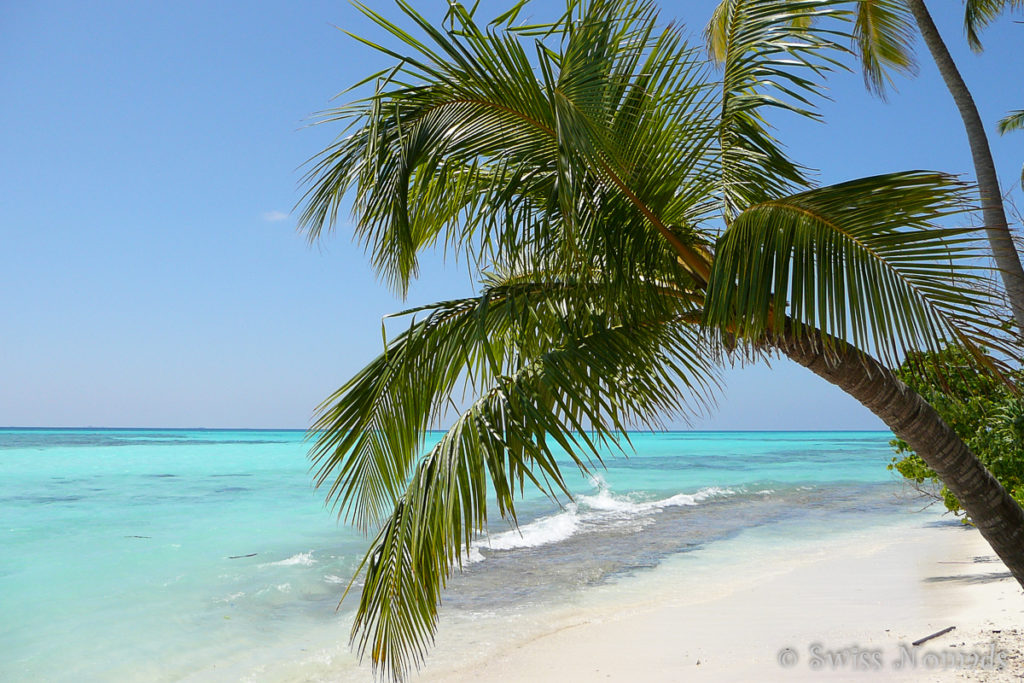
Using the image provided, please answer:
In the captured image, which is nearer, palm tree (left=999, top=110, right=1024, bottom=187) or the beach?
the beach

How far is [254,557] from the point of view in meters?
12.7

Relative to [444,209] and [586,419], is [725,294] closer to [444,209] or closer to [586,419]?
[586,419]

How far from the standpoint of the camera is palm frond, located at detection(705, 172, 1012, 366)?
2.71 metres

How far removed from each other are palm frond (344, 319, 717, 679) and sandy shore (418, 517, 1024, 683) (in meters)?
3.25

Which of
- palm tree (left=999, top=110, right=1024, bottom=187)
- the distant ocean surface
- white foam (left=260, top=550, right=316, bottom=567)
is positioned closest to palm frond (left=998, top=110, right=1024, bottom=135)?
palm tree (left=999, top=110, right=1024, bottom=187)

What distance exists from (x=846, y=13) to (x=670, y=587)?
25.3 ft

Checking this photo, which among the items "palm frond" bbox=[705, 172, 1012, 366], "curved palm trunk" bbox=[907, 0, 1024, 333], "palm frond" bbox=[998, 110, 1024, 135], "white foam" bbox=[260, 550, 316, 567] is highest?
"palm frond" bbox=[998, 110, 1024, 135]

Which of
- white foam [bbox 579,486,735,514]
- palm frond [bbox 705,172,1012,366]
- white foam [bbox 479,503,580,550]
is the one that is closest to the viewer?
palm frond [bbox 705,172,1012,366]

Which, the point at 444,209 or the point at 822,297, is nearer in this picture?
the point at 822,297

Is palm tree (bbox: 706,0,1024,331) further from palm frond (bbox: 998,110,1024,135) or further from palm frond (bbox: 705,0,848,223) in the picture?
palm frond (bbox: 998,110,1024,135)

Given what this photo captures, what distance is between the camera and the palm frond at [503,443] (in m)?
3.04

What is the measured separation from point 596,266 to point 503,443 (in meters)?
1.06

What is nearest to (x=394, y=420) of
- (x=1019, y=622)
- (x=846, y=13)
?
(x=846, y=13)

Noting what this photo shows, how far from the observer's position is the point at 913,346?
2.71 m
